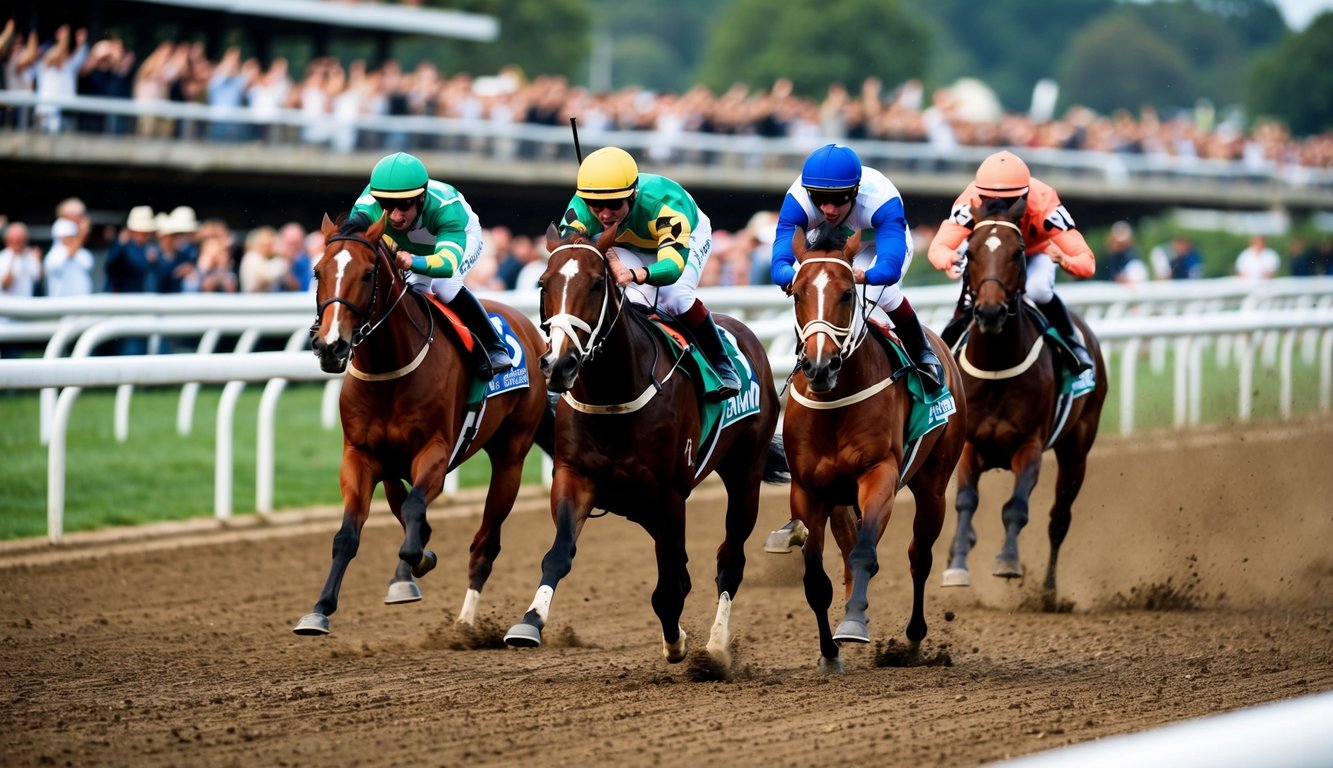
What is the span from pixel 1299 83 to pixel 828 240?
8341 cm

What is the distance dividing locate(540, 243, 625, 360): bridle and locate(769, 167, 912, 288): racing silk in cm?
65

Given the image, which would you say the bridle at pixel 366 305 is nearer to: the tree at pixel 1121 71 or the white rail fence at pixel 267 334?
the white rail fence at pixel 267 334

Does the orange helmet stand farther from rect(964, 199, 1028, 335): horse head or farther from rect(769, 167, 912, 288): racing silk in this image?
rect(769, 167, 912, 288): racing silk

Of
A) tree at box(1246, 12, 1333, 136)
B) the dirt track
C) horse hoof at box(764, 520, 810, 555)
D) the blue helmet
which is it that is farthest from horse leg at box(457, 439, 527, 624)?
tree at box(1246, 12, 1333, 136)

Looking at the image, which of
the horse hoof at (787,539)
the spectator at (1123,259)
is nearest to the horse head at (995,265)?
the horse hoof at (787,539)

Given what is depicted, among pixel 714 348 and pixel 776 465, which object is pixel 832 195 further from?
pixel 776 465

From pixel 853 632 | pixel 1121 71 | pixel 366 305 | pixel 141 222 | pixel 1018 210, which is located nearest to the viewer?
pixel 853 632

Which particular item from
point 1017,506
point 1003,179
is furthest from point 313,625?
point 1003,179

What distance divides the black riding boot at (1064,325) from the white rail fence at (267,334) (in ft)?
8.45

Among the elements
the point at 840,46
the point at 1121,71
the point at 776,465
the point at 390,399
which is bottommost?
the point at 776,465

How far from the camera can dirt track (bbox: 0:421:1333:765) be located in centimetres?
474

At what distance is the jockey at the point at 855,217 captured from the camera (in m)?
5.95

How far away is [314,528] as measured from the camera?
9.34m

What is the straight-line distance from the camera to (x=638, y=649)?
657cm
